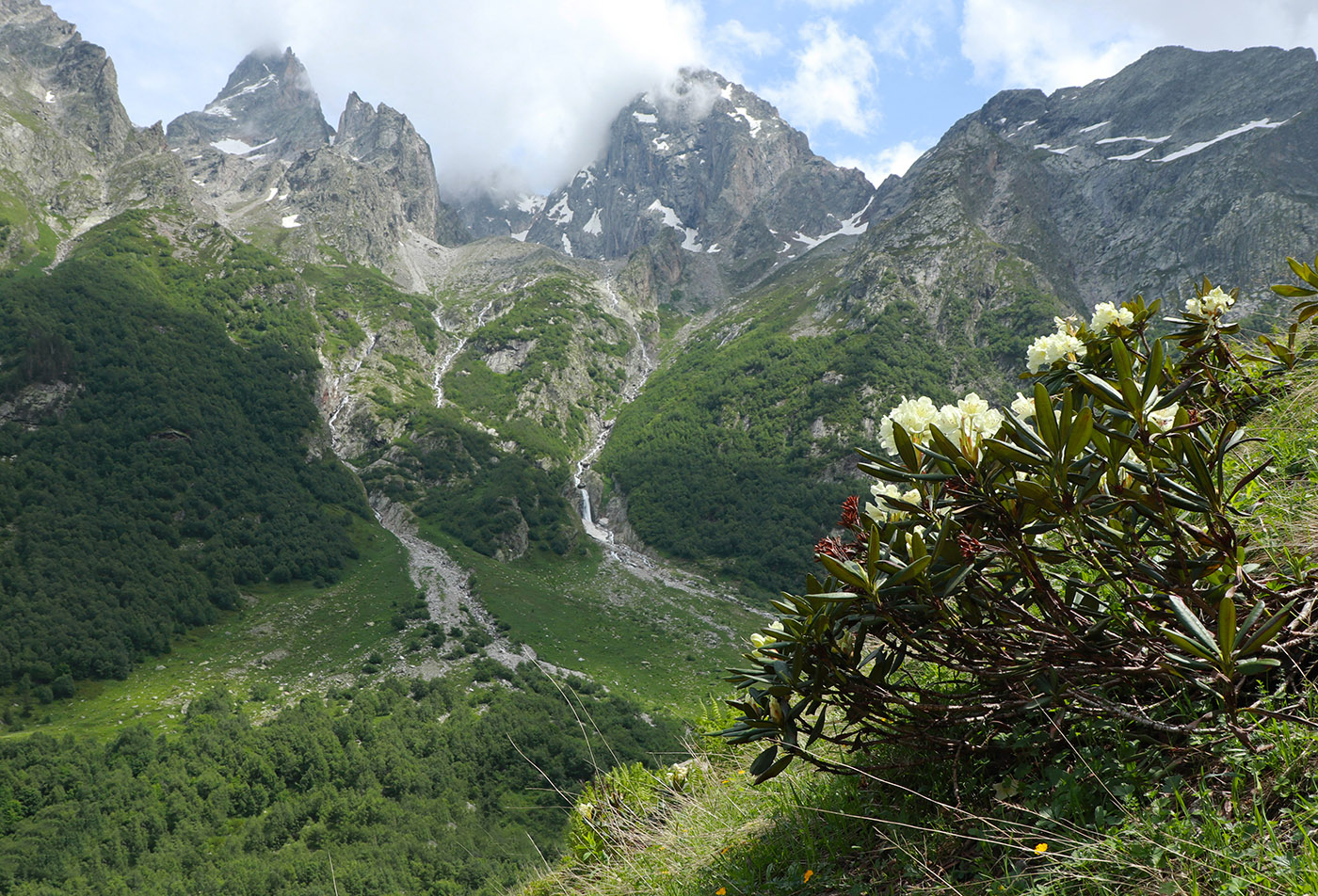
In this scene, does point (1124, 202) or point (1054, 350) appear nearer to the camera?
point (1054, 350)

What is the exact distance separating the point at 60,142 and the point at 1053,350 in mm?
156669

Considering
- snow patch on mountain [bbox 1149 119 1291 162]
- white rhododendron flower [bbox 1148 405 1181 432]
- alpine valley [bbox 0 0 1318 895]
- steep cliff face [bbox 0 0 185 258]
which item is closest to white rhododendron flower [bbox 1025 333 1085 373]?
white rhododendron flower [bbox 1148 405 1181 432]

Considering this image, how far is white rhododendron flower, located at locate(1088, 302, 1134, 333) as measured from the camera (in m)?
3.92

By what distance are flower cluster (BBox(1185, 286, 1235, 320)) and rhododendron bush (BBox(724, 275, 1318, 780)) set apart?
1.82m

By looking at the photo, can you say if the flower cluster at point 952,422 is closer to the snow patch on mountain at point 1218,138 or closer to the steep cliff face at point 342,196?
the steep cliff face at point 342,196

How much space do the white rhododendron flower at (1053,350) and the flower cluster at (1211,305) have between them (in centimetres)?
96

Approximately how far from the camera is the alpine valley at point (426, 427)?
2838 cm

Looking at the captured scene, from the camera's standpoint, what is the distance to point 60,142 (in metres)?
108

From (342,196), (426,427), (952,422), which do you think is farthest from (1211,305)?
(342,196)

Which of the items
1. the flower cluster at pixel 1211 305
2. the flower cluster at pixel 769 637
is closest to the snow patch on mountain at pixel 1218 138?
the flower cluster at pixel 1211 305

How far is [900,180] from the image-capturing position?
180500 mm

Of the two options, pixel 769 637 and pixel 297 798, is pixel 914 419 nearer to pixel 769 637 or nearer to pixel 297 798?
pixel 769 637

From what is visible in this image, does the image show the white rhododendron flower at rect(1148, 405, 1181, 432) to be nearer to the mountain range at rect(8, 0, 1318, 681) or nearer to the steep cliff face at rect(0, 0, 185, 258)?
the mountain range at rect(8, 0, 1318, 681)

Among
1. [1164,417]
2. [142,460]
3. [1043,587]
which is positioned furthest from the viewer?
[142,460]
